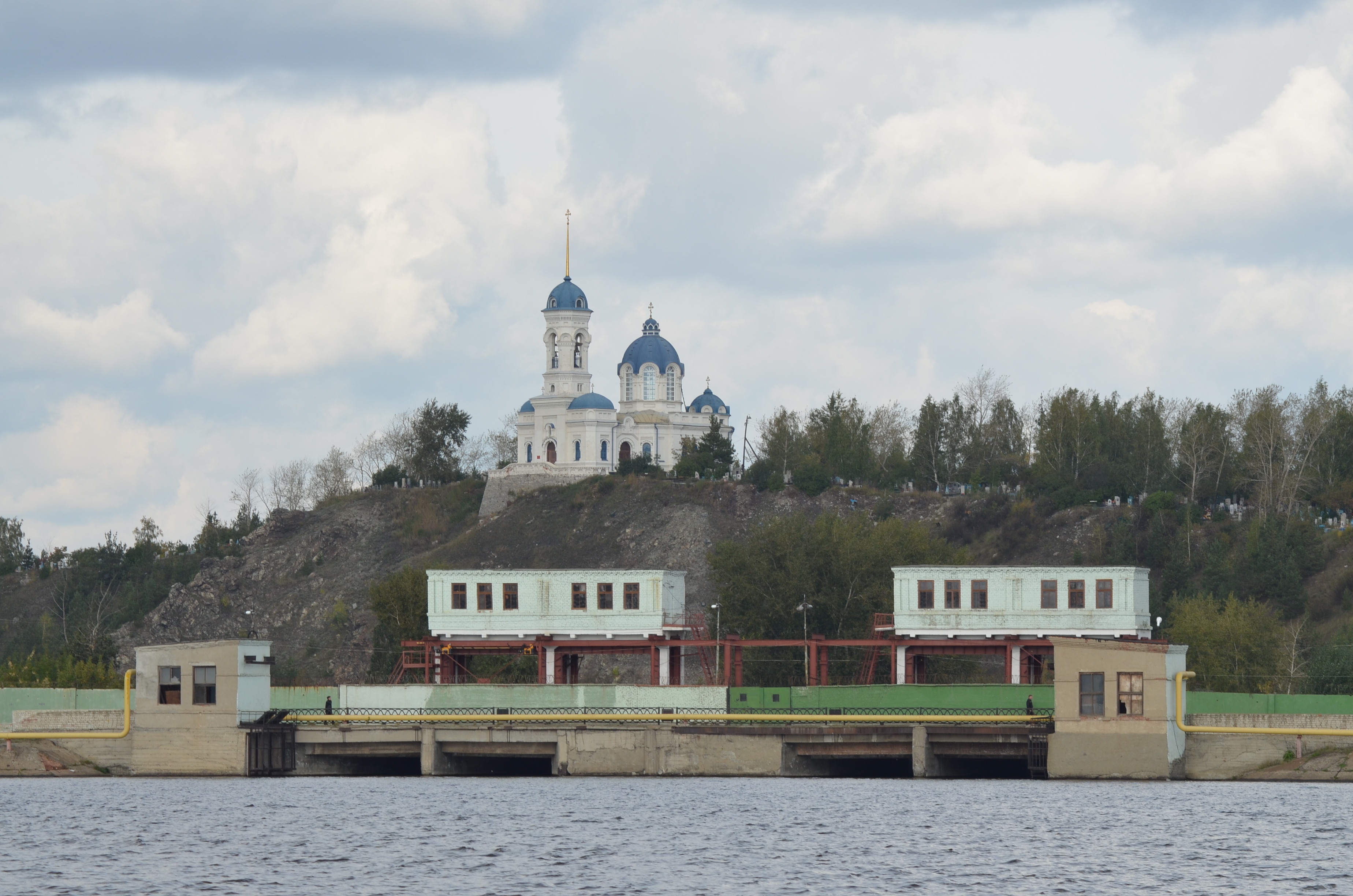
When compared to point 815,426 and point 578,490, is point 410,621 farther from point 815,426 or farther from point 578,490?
point 815,426

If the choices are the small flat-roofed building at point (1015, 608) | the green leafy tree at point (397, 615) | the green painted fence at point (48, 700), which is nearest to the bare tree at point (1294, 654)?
the small flat-roofed building at point (1015, 608)

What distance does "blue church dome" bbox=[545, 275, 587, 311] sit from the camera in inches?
7805

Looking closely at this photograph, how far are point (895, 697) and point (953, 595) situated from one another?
51.4 feet

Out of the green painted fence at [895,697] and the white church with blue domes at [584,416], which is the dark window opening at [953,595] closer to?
the green painted fence at [895,697]

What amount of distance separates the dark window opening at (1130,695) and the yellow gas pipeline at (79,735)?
41972 mm

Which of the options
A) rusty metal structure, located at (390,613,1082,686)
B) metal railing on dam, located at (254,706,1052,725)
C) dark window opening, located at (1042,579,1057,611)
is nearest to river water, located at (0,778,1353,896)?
metal railing on dam, located at (254,706,1052,725)

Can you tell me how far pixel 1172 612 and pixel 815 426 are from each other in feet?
224

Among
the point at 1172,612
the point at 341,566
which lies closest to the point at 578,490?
the point at 341,566

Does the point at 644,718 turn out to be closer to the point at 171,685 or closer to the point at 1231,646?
the point at 171,685

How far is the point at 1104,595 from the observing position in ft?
310

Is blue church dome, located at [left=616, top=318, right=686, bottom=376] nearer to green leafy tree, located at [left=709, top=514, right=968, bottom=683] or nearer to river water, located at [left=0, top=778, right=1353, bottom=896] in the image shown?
green leafy tree, located at [left=709, top=514, right=968, bottom=683]

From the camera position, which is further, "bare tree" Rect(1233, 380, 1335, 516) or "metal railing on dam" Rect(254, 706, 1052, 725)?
"bare tree" Rect(1233, 380, 1335, 516)

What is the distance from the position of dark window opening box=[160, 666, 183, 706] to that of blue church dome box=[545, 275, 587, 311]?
117692mm

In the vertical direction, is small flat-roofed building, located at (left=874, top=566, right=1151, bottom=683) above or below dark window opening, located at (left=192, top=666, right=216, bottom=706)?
above
